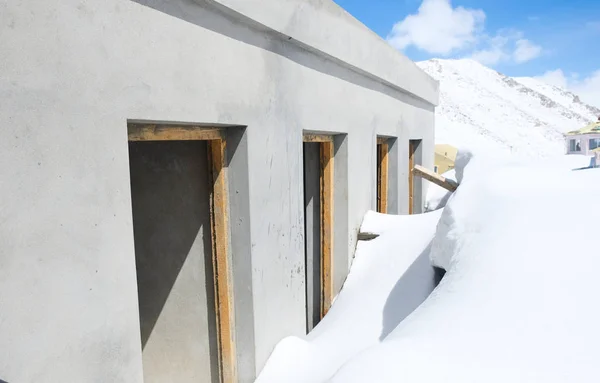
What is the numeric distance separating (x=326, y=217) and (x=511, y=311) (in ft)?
11.4

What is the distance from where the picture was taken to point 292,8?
3.72 m

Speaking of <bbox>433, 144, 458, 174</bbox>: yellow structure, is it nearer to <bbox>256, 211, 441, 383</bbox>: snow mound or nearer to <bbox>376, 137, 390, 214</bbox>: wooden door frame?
<bbox>376, 137, 390, 214</bbox>: wooden door frame

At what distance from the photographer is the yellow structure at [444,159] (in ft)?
57.7

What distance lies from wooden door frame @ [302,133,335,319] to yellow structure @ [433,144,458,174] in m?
13.3

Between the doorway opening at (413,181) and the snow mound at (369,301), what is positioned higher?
the doorway opening at (413,181)

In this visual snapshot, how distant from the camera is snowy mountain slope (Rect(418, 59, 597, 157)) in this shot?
34469mm

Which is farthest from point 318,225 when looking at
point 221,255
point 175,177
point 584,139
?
point 584,139

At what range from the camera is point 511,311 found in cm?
192

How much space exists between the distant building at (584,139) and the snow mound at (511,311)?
24.3 meters

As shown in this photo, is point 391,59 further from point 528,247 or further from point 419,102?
point 528,247

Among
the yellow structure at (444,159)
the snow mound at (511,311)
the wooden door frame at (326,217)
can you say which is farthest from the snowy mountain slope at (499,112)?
the snow mound at (511,311)

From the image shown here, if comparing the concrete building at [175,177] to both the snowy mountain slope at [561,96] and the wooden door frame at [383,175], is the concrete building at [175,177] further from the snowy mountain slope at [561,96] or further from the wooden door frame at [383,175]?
the snowy mountain slope at [561,96]

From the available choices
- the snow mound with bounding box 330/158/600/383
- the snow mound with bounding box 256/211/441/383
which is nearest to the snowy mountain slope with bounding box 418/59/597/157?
the snow mound with bounding box 256/211/441/383

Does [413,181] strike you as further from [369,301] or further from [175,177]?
[175,177]
